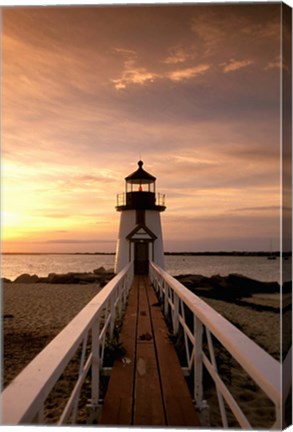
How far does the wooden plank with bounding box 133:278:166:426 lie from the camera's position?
2.54m

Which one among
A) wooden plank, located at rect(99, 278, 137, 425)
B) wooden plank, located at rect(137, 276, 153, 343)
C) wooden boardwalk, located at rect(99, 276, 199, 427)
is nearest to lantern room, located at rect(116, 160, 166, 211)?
wooden plank, located at rect(137, 276, 153, 343)

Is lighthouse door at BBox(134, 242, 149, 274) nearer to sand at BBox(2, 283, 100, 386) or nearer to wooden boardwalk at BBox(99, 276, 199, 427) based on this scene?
sand at BBox(2, 283, 100, 386)

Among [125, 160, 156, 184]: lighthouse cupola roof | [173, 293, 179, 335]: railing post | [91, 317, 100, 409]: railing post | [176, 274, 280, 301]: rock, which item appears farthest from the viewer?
[176, 274, 280, 301]: rock

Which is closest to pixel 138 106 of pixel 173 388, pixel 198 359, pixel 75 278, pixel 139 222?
pixel 198 359

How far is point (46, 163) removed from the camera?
5184 mm

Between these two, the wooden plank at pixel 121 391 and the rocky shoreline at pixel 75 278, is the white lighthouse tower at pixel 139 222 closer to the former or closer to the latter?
the rocky shoreline at pixel 75 278

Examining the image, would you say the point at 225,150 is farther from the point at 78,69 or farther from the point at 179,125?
the point at 78,69

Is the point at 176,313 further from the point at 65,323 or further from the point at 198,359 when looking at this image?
the point at 65,323

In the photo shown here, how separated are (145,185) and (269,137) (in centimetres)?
923

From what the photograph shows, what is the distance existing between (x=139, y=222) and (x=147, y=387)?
10006 mm

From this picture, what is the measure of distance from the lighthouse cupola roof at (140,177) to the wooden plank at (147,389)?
8.29 m

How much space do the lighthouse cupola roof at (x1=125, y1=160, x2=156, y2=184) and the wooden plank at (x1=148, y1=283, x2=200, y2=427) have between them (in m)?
8.25

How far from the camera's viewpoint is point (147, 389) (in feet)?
9.59

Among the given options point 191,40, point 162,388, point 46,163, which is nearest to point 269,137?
point 191,40
